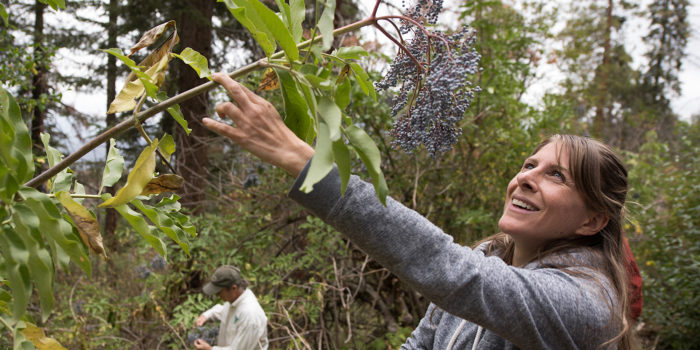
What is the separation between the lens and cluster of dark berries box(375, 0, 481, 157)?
111cm

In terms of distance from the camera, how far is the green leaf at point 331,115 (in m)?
0.75

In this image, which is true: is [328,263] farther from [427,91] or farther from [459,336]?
[427,91]

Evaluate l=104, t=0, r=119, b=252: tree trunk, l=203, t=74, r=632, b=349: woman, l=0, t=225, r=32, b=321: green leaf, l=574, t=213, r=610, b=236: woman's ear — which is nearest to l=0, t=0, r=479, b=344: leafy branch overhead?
l=0, t=225, r=32, b=321: green leaf

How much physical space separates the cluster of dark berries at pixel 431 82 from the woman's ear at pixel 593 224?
0.58m

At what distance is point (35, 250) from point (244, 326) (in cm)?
374

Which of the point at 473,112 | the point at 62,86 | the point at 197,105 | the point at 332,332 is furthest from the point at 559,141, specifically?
the point at 62,86

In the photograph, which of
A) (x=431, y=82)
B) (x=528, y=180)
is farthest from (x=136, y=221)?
(x=528, y=180)

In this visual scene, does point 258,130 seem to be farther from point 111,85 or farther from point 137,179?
point 111,85

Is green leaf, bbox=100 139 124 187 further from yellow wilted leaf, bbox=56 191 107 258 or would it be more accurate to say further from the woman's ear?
the woman's ear

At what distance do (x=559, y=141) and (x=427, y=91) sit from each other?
713mm

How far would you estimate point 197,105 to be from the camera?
22.1 feet

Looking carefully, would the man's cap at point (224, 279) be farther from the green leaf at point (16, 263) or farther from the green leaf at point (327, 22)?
the green leaf at point (327, 22)

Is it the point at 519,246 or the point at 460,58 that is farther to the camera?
the point at 519,246

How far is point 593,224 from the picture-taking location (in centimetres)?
159
